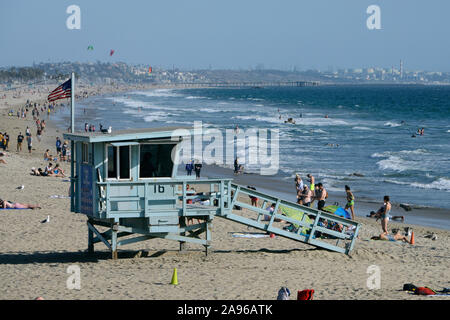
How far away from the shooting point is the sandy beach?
1376cm

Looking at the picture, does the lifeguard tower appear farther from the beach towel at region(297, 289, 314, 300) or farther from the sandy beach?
the beach towel at region(297, 289, 314, 300)

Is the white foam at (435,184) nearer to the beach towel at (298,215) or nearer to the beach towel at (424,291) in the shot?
the beach towel at (298,215)

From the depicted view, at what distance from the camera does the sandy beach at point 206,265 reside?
1376cm

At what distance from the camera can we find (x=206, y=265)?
1625 centimetres

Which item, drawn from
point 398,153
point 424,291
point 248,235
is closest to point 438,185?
point 398,153

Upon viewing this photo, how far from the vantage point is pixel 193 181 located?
15812 millimetres

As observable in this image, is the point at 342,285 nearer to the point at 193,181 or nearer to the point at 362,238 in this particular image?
the point at 193,181

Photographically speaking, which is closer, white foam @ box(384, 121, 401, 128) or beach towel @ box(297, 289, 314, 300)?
beach towel @ box(297, 289, 314, 300)

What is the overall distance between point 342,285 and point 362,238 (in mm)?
6125

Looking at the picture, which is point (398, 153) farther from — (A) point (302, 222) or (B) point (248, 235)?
(A) point (302, 222)

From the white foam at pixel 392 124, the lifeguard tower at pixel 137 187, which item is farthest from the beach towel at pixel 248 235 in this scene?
the white foam at pixel 392 124

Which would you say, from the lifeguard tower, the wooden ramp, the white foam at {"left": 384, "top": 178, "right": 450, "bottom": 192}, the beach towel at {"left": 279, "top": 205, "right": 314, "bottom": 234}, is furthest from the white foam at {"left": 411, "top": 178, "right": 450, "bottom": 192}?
the lifeguard tower

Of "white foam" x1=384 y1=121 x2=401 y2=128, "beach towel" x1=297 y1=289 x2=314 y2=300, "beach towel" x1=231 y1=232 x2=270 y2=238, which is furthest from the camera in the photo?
"white foam" x1=384 y1=121 x2=401 y2=128

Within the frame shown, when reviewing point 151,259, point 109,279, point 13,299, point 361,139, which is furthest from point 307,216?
point 361,139
